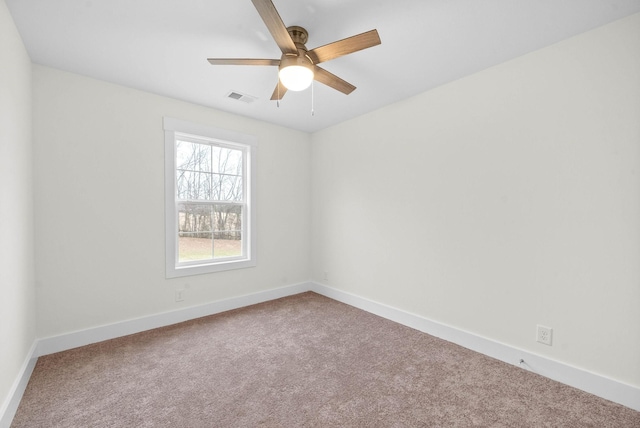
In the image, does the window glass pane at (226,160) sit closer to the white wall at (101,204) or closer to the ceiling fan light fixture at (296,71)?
the white wall at (101,204)

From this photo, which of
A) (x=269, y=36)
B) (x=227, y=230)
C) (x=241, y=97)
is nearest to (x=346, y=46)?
(x=269, y=36)

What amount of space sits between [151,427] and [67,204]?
2.05 meters

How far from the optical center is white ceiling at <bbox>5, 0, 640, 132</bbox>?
171cm

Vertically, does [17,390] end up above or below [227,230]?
below

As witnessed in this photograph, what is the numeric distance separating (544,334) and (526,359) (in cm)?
25

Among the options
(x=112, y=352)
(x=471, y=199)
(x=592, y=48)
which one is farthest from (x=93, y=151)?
(x=592, y=48)

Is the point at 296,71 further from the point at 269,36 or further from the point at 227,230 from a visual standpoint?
the point at 227,230

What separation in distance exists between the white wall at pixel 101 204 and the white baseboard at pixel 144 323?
0.19 ft

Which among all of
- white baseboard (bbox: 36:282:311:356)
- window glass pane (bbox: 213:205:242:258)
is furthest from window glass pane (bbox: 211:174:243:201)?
→ white baseboard (bbox: 36:282:311:356)

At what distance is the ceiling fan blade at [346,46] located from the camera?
1.58 meters

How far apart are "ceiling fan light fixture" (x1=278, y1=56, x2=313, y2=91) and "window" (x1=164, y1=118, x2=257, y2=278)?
1812 mm

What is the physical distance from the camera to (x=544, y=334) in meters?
2.12

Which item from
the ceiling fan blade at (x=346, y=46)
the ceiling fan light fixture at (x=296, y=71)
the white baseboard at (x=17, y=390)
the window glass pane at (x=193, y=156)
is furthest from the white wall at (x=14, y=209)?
the ceiling fan blade at (x=346, y=46)

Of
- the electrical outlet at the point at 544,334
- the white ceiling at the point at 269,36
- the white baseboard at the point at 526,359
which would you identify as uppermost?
the white ceiling at the point at 269,36
